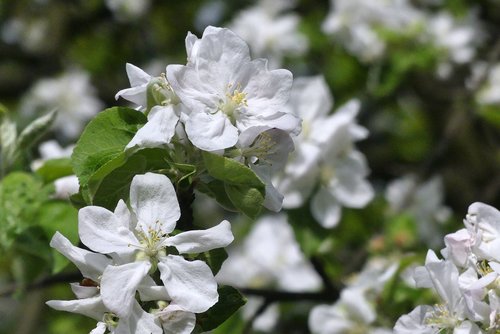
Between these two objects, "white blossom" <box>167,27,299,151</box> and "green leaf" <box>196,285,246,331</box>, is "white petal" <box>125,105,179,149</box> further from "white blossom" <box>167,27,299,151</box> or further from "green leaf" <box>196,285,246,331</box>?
"green leaf" <box>196,285,246,331</box>

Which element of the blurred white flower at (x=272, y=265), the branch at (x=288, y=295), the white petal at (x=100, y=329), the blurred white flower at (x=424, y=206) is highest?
the white petal at (x=100, y=329)

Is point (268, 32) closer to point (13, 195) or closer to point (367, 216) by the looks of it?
point (367, 216)

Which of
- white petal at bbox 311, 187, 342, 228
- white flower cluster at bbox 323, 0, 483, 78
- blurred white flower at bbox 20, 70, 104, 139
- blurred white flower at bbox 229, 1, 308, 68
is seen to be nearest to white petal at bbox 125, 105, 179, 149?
white petal at bbox 311, 187, 342, 228

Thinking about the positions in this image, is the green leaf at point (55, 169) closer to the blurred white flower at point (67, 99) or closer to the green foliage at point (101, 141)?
the green foliage at point (101, 141)

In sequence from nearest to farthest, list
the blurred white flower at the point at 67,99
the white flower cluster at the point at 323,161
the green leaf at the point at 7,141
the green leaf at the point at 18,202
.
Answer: the green leaf at the point at 18,202 → the green leaf at the point at 7,141 → the white flower cluster at the point at 323,161 → the blurred white flower at the point at 67,99

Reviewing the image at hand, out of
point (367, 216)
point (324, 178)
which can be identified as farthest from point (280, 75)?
point (367, 216)

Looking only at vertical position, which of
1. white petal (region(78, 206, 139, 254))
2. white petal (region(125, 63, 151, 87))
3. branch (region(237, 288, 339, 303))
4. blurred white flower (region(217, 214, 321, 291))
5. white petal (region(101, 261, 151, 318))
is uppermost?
white petal (region(125, 63, 151, 87))

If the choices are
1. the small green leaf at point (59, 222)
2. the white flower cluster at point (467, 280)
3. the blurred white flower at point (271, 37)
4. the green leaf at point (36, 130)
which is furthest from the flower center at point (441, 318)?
the blurred white flower at point (271, 37)
